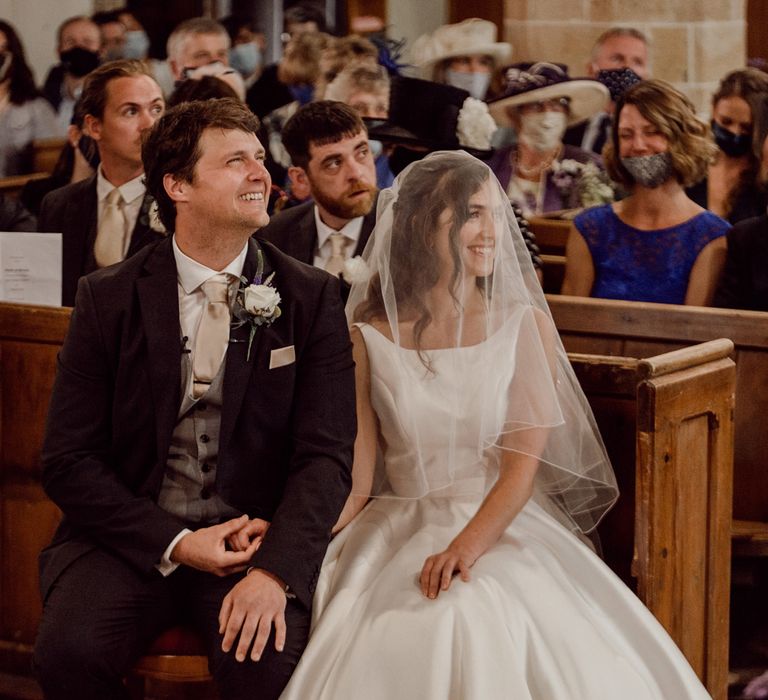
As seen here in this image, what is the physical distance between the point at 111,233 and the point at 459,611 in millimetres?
2120

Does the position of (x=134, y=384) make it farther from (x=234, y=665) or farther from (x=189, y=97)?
(x=189, y=97)

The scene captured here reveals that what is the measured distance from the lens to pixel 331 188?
14.3 ft

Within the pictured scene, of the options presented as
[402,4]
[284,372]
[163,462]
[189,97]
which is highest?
[402,4]

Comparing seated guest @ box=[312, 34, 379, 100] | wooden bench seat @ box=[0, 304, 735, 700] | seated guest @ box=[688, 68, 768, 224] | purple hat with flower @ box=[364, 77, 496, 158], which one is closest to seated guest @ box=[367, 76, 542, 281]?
purple hat with flower @ box=[364, 77, 496, 158]

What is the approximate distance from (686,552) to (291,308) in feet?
3.68

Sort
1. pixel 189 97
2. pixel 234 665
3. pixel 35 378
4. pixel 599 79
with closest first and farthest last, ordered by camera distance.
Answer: pixel 234 665
pixel 35 378
pixel 189 97
pixel 599 79

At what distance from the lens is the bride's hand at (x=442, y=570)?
2982 millimetres

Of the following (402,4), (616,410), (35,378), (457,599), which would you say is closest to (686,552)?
(616,410)

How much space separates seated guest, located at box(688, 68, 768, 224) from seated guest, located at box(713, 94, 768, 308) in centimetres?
95

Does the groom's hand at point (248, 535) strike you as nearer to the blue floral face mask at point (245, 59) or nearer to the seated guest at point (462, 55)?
the seated guest at point (462, 55)

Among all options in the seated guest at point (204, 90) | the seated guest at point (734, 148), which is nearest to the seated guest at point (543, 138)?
the seated guest at point (734, 148)

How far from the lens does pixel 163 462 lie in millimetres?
3076

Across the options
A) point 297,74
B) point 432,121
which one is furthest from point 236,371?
point 297,74

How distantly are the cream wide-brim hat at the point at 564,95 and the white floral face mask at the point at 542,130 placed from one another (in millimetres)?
76
